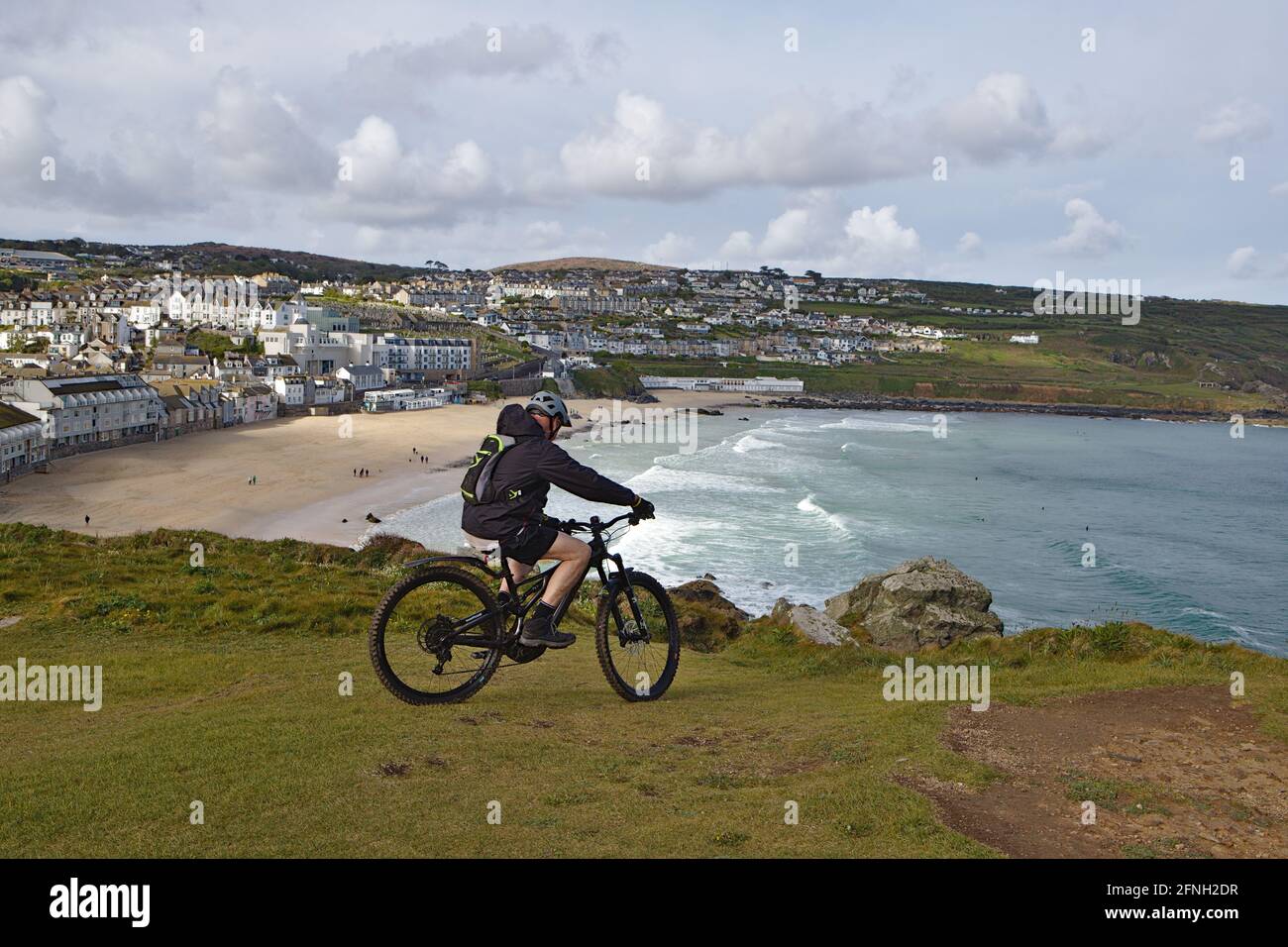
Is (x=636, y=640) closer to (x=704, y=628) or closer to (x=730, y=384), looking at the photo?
(x=704, y=628)

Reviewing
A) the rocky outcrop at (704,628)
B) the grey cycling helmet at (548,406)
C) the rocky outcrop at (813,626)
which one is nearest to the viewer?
the grey cycling helmet at (548,406)

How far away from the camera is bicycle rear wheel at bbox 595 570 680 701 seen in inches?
363

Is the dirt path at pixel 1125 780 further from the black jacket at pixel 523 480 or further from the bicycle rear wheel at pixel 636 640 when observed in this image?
the black jacket at pixel 523 480

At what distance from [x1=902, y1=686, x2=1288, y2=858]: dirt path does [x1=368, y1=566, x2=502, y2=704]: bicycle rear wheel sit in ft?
13.4

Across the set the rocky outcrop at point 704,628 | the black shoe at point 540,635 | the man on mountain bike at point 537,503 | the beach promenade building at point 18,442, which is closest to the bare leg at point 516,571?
the man on mountain bike at point 537,503

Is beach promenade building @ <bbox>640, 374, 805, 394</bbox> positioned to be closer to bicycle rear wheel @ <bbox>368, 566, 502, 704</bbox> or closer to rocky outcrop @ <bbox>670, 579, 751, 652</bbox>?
rocky outcrop @ <bbox>670, 579, 751, 652</bbox>

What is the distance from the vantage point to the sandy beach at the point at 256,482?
4412cm

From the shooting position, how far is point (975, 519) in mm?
53000

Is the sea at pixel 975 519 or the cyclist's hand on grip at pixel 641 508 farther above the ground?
the cyclist's hand on grip at pixel 641 508

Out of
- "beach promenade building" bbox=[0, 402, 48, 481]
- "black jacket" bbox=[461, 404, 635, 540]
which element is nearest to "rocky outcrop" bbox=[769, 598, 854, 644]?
"black jacket" bbox=[461, 404, 635, 540]

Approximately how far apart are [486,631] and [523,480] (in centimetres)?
160

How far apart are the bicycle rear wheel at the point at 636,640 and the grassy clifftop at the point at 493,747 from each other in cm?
29

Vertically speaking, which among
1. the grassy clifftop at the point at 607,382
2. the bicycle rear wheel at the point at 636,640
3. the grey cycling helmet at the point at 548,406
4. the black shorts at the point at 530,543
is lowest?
the bicycle rear wheel at the point at 636,640
